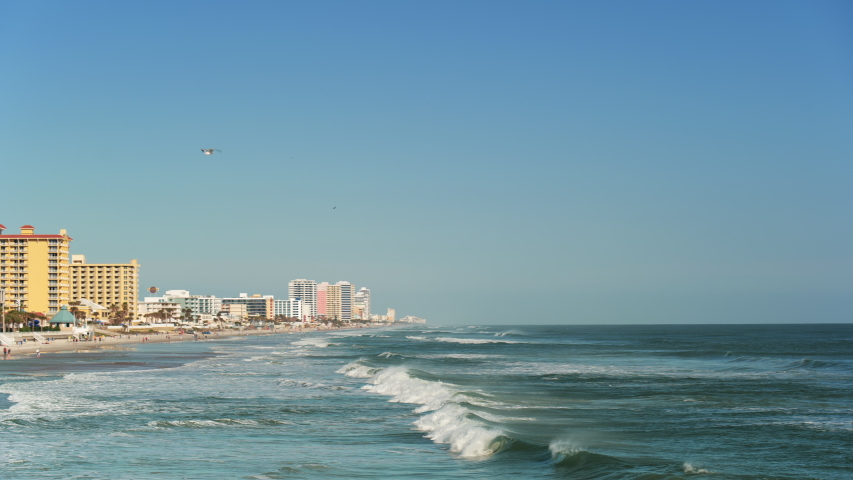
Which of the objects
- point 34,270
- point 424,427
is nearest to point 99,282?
point 34,270

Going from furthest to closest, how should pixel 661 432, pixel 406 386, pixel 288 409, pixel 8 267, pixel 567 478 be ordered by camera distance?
pixel 8 267 < pixel 406 386 < pixel 288 409 < pixel 661 432 < pixel 567 478

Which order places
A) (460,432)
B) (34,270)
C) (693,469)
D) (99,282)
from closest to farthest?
(693,469), (460,432), (34,270), (99,282)

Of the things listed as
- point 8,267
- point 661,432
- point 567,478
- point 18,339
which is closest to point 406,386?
point 661,432

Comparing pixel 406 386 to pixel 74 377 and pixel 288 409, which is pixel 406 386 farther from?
pixel 74 377

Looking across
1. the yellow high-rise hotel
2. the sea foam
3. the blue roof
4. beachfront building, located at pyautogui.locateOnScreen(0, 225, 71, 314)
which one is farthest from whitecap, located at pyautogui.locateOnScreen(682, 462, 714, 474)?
beachfront building, located at pyautogui.locateOnScreen(0, 225, 71, 314)

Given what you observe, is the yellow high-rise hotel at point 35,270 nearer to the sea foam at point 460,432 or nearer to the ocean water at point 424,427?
the ocean water at point 424,427

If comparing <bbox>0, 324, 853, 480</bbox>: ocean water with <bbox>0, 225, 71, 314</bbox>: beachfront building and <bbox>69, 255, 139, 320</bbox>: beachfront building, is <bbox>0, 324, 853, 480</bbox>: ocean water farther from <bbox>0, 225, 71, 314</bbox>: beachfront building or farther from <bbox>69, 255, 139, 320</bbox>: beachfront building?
<bbox>69, 255, 139, 320</bbox>: beachfront building

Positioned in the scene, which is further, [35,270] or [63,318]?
[35,270]

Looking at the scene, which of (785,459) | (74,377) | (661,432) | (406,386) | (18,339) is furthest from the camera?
(18,339)

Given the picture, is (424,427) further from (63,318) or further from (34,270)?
(34,270)

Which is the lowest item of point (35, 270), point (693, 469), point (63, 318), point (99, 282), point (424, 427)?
point (424, 427)
